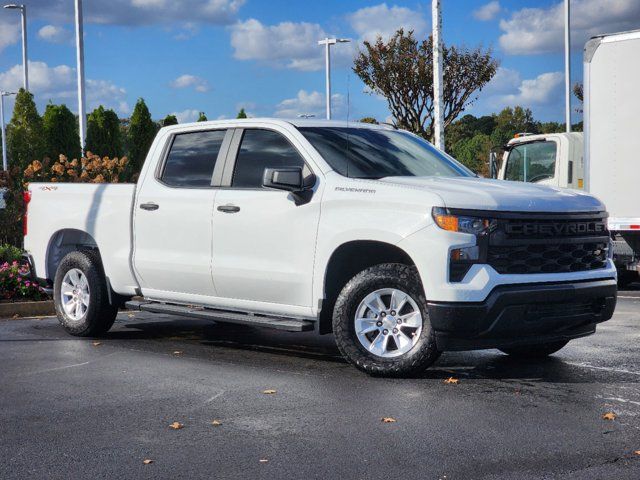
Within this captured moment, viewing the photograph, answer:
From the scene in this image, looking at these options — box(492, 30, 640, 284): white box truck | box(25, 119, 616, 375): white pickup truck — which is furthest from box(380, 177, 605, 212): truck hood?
box(492, 30, 640, 284): white box truck

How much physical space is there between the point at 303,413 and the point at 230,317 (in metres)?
2.18

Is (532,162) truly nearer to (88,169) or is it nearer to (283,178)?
(88,169)

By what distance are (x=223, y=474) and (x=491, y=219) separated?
297cm

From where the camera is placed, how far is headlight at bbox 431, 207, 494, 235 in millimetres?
6973

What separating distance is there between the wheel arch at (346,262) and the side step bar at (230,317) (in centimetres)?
20

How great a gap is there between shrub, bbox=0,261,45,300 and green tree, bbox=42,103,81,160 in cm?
1914

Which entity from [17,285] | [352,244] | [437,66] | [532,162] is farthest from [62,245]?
[437,66]

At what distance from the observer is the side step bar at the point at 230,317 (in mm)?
7879

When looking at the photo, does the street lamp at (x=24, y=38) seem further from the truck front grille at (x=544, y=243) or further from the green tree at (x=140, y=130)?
the truck front grille at (x=544, y=243)

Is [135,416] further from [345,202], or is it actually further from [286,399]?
[345,202]

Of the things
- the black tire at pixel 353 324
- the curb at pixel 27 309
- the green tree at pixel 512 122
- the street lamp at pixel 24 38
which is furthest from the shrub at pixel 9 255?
the green tree at pixel 512 122

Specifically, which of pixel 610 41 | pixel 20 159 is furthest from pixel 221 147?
pixel 20 159

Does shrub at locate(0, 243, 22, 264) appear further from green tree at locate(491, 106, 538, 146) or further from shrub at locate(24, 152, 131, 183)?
green tree at locate(491, 106, 538, 146)

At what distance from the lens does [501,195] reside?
7.12 meters
